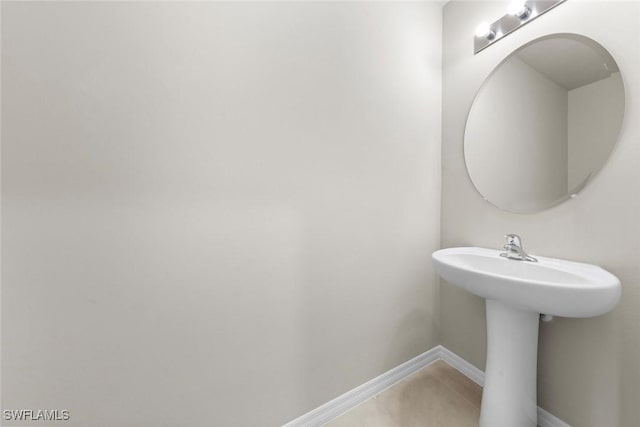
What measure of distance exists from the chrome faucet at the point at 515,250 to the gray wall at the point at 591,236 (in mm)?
111

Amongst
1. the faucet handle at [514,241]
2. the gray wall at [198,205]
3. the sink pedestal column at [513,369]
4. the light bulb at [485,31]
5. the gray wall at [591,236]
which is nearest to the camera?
the gray wall at [198,205]

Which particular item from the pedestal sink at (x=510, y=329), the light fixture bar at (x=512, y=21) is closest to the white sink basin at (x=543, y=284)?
the pedestal sink at (x=510, y=329)

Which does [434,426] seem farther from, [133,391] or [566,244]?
[133,391]

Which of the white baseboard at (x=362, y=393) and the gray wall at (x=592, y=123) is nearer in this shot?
the gray wall at (x=592, y=123)

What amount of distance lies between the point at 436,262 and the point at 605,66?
987 mm

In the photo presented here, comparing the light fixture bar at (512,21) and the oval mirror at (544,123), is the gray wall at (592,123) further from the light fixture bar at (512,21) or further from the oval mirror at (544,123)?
the light fixture bar at (512,21)

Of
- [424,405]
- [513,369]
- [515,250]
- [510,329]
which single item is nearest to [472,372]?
[424,405]

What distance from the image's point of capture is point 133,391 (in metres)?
0.74

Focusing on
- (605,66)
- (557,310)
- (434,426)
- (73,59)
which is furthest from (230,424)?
(605,66)

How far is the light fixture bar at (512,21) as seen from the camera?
0.99 meters

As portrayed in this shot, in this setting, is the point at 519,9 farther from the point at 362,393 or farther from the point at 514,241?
the point at 362,393

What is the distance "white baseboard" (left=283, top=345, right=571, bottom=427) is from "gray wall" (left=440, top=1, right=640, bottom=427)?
2.7 inches

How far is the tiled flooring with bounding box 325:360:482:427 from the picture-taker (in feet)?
3.44

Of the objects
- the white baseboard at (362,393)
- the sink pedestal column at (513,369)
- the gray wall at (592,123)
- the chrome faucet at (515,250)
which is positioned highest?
the gray wall at (592,123)
